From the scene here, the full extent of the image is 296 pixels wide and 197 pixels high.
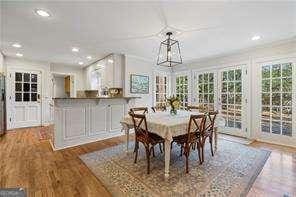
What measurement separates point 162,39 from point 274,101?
2.99 meters

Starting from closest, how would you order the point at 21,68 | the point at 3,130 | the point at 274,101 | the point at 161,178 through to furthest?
the point at 161,178 → the point at 274,101 → the point at 3,130 → the point at 21,68

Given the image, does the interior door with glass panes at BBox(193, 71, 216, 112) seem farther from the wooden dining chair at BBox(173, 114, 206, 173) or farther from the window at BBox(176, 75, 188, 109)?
the wooden dining chair at BBox(173, 114, 206, 173)

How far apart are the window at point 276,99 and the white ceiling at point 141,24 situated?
0.74 m

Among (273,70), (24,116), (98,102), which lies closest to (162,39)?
(98,102)

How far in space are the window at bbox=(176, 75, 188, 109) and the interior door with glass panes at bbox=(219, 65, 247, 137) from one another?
1.32 meters

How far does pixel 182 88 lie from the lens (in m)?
6.25

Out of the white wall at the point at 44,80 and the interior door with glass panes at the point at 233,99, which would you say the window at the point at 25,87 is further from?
the interior door with glass panes at the point at 233,99

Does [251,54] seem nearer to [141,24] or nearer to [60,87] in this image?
[141,24]

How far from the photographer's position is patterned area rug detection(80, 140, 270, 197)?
2022 mm

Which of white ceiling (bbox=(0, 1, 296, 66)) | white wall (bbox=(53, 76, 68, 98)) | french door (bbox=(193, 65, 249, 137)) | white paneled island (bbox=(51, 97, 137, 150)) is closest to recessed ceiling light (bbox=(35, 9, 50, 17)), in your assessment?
white ceiling (bbox=(0, 1, 296, 66))

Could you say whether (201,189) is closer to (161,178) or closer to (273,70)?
(161,178)

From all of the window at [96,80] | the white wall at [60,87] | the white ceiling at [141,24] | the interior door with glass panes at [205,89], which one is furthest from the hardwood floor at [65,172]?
the white wall at [60,87]

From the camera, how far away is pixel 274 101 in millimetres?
3992

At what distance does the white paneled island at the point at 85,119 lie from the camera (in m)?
3.60
